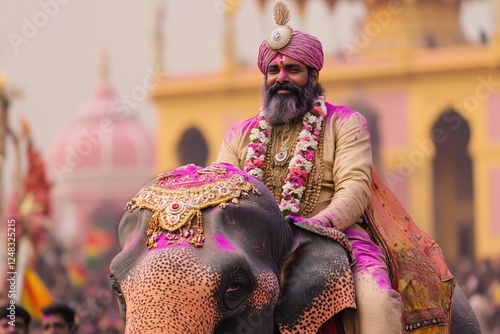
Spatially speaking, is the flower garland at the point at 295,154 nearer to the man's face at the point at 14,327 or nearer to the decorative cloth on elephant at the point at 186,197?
the decorative cloth on elephant at the point at 186,197

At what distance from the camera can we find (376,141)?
142 ft

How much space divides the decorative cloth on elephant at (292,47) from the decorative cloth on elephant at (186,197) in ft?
2.39

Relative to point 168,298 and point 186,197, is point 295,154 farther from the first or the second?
point 168,298

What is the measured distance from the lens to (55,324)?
9.61 m

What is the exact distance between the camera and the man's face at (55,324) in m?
9.58

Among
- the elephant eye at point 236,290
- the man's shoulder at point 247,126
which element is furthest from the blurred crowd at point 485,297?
the elephant eye at point 236,290

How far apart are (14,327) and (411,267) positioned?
3.27m

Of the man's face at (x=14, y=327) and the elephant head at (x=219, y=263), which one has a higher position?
the elephant head at (x=219, y=263)

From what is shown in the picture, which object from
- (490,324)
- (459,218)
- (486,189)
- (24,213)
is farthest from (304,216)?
(459,218)

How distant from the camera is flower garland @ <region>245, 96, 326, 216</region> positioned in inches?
266

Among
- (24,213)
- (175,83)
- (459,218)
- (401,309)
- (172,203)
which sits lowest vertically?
(459,218)

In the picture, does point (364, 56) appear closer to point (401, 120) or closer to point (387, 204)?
point (401, 120)

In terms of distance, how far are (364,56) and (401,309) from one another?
132 feet

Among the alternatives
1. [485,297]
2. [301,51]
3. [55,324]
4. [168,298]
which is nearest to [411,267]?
[301,51]
